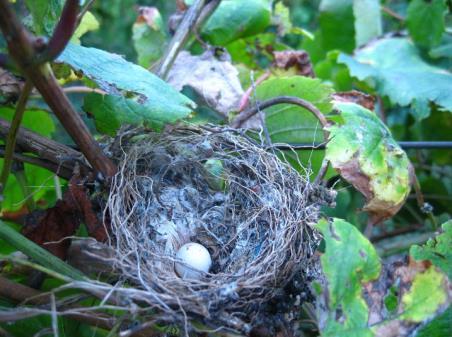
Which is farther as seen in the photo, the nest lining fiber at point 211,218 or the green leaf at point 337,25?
the green leaf at point 337,25

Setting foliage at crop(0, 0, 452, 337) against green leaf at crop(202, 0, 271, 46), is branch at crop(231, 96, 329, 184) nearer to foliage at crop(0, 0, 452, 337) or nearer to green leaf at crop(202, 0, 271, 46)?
foliage at crop(0, 0, 452, 337)

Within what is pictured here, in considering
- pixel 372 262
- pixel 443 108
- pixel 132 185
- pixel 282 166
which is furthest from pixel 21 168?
pixel 443 108

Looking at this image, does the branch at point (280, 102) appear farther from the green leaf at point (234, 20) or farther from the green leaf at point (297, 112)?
the green leaf at point (234, 20)

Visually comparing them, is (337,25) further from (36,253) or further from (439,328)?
(36,253)

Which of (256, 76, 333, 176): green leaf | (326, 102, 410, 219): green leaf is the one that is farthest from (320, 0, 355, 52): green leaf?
(326, 102, 410, 219): green leaf

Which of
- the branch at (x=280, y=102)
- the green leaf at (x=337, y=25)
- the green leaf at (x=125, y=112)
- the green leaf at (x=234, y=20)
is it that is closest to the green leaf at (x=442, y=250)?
the branch at (x=280, y=102)

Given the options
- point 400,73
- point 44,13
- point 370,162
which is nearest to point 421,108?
point 400,73
